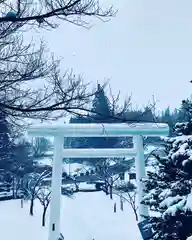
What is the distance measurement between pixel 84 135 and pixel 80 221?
9672mm

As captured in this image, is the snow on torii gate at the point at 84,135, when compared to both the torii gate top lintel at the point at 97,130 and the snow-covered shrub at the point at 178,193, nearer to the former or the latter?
the torii gate top lintel at the point at 97,130

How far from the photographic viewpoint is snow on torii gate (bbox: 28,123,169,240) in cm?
681

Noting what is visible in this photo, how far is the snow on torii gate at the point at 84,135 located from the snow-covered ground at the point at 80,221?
5264 mm

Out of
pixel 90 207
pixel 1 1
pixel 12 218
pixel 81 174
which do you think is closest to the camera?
pixel 1 1

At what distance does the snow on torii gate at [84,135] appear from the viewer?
22.4 ft

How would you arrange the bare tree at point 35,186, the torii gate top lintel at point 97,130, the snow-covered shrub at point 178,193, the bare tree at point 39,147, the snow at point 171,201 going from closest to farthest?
1. the snow-covered shrub at point 178,193
2. the snow at point 171,201
3. the torii gate top lintel at point 97,130
4. the bare tree at point 35,186
5. the bare tree at point 39,147

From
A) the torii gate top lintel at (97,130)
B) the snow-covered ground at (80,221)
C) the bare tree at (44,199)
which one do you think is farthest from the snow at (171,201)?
the bare tree at (44,199)

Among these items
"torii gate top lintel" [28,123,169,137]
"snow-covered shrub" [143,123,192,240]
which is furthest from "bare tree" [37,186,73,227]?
"snow-covered shrub" [143,123,192,240]

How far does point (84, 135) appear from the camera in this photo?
6992 mm

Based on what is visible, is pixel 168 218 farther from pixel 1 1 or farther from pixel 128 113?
pixel 1 1

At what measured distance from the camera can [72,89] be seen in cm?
321

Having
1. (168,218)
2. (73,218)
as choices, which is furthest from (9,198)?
(168,218)

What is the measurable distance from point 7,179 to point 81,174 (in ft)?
21.2

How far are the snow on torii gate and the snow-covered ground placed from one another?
17.3ft
